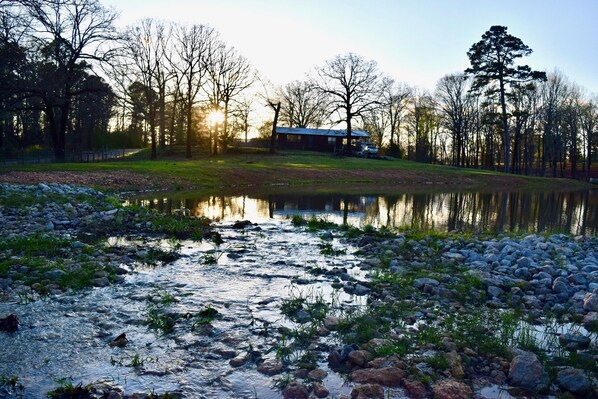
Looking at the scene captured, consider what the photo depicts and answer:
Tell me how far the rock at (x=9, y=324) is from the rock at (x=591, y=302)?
7911 mm

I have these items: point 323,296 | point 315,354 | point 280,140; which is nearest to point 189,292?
point 323,296

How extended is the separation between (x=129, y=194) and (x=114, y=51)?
14431mm

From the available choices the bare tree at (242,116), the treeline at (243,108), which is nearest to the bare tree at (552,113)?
the treeline at (243,108)

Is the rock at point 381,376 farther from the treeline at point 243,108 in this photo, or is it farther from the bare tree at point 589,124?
the bare tree at point 589,124

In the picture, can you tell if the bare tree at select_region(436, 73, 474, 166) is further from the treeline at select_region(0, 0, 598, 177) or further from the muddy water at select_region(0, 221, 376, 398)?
the muddy water at select_region(0, 221, 376, 398)

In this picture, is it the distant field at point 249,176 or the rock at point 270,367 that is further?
the distant field at point 249,176

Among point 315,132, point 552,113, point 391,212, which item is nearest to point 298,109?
point 315,132

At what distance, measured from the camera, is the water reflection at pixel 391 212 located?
56.6 ft

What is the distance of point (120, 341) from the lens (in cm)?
545

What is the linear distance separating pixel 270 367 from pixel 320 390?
0.70 metres

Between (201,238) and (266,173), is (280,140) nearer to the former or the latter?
(266,173)

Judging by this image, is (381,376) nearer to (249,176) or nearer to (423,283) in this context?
(423,283)

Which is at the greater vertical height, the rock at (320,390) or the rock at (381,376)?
the rock at (381,376)

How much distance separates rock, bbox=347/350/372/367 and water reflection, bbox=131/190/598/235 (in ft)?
34.9
